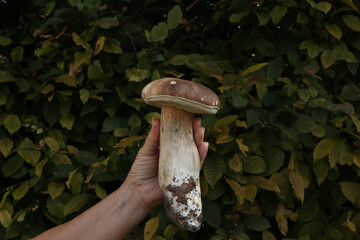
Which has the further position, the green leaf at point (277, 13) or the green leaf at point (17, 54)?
the green leaf at point (17, 54)

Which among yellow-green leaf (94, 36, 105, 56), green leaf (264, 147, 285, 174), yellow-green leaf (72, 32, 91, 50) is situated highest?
yellow-green leaf (72, 32, 91, 50)

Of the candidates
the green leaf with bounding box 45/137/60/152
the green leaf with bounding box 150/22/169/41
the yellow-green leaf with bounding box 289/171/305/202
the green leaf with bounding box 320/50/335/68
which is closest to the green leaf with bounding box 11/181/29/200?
the green leaf with bounding box 45/137/60/152

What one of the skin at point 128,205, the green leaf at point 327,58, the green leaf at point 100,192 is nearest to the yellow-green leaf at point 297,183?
the skin at point 128,205

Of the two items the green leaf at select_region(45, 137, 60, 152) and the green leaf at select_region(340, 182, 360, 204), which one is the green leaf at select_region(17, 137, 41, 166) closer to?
the green leaf at select_region(45, 137, 60, 152)

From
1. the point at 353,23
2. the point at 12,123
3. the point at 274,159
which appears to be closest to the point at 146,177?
the point at 274,159

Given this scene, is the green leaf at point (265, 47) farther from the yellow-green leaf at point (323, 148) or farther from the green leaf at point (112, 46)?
the green leaf at point (112, 46)

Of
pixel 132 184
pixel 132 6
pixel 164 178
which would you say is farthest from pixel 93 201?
pixel 132 6

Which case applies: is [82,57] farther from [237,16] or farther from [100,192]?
[237,16]
